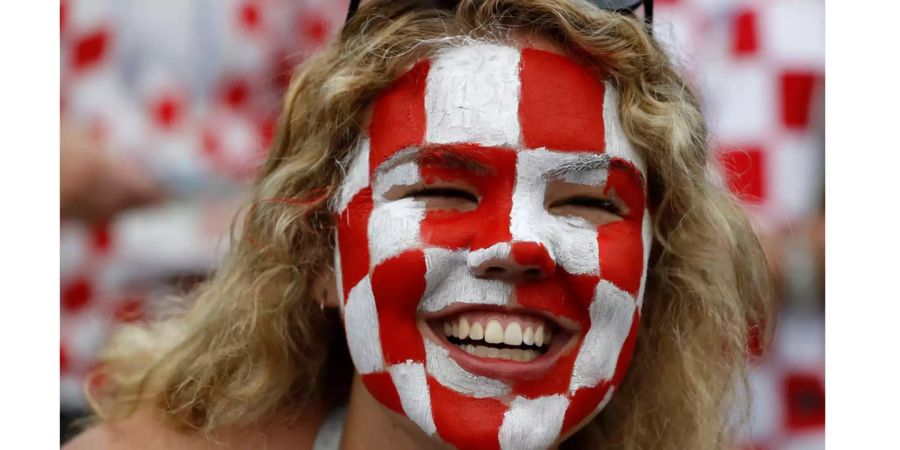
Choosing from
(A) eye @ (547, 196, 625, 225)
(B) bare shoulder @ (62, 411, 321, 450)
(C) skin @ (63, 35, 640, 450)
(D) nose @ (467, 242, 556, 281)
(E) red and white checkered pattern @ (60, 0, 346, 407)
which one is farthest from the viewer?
(E) red and white checkered pattern @ (60, 0, 346, 407)

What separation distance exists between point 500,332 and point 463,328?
53 millimetres

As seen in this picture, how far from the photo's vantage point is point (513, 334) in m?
1.28

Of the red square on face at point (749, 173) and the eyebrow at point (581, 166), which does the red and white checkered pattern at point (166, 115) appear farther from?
the red square on face at point (749, 173)

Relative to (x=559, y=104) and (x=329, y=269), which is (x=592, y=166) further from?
(x=329, y=269)

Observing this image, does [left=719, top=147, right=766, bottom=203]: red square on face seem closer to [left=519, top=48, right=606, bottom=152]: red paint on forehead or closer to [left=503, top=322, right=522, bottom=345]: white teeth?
[left=519, top=48, right=606, bottom=152]: red paint on forehead

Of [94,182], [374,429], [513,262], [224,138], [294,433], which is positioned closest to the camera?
[513,262]

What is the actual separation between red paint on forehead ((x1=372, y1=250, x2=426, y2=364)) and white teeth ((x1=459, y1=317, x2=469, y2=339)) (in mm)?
56

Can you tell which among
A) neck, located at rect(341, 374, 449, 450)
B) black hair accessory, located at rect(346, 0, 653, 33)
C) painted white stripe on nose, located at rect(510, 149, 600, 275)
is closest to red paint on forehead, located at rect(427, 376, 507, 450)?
neck, located at rect(341, 374, 449, 450)

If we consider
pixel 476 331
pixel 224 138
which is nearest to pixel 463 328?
pixel 476 331

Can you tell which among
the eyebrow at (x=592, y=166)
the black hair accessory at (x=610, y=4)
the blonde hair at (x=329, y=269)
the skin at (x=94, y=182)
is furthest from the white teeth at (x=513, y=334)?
the skin at (x=94, y=182)

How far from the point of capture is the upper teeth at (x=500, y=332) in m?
1.28

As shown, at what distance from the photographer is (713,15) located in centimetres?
188

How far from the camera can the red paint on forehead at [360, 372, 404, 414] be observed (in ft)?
4.36
